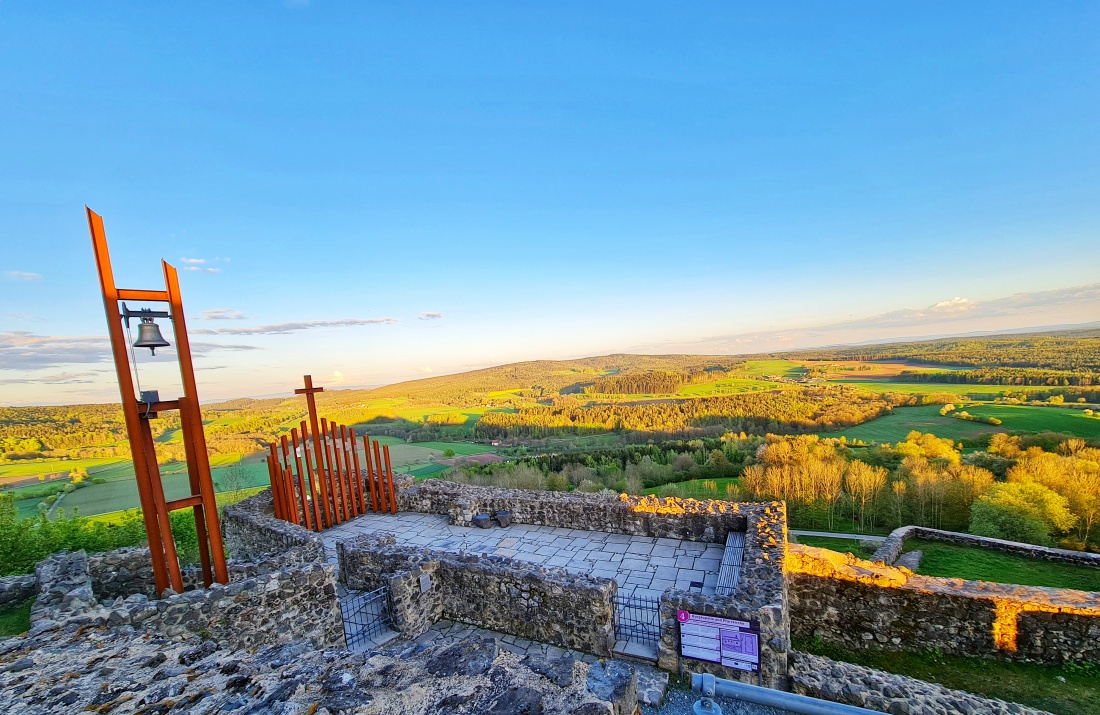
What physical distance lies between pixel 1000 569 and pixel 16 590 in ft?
81.8

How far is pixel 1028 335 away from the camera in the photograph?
88.8m

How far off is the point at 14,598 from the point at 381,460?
276 inches

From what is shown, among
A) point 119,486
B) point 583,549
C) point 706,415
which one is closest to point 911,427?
point 706,415

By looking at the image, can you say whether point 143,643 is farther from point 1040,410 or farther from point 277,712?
point 1040,410

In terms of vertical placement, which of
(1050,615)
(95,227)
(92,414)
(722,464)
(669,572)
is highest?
(95,227)

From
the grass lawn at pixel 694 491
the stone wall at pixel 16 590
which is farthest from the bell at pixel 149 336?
the grass lawn at pixel 694 491

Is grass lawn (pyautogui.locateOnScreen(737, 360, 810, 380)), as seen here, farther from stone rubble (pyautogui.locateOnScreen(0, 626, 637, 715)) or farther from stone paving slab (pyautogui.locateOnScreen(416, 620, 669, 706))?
stone rubble (pyautogui.locateOnScreen(0, 626, 637, 715))

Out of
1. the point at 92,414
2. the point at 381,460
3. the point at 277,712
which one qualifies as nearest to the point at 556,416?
the point at 92,414

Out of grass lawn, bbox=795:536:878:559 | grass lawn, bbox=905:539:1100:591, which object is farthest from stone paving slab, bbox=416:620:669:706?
A: grass lawn, bbox=795:536:878:559

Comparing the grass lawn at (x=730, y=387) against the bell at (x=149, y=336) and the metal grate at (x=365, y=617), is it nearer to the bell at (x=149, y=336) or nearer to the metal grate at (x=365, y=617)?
the metal grate at (x=365, y=617)

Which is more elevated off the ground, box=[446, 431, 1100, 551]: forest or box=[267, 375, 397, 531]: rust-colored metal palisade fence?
box=[267, 375, 397, 531]: rust-colored metal palisade fence

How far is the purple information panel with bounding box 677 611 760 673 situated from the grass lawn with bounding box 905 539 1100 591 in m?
12.1

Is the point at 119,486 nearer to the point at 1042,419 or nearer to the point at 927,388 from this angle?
the point at 1042,419

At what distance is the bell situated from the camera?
17.0ft
